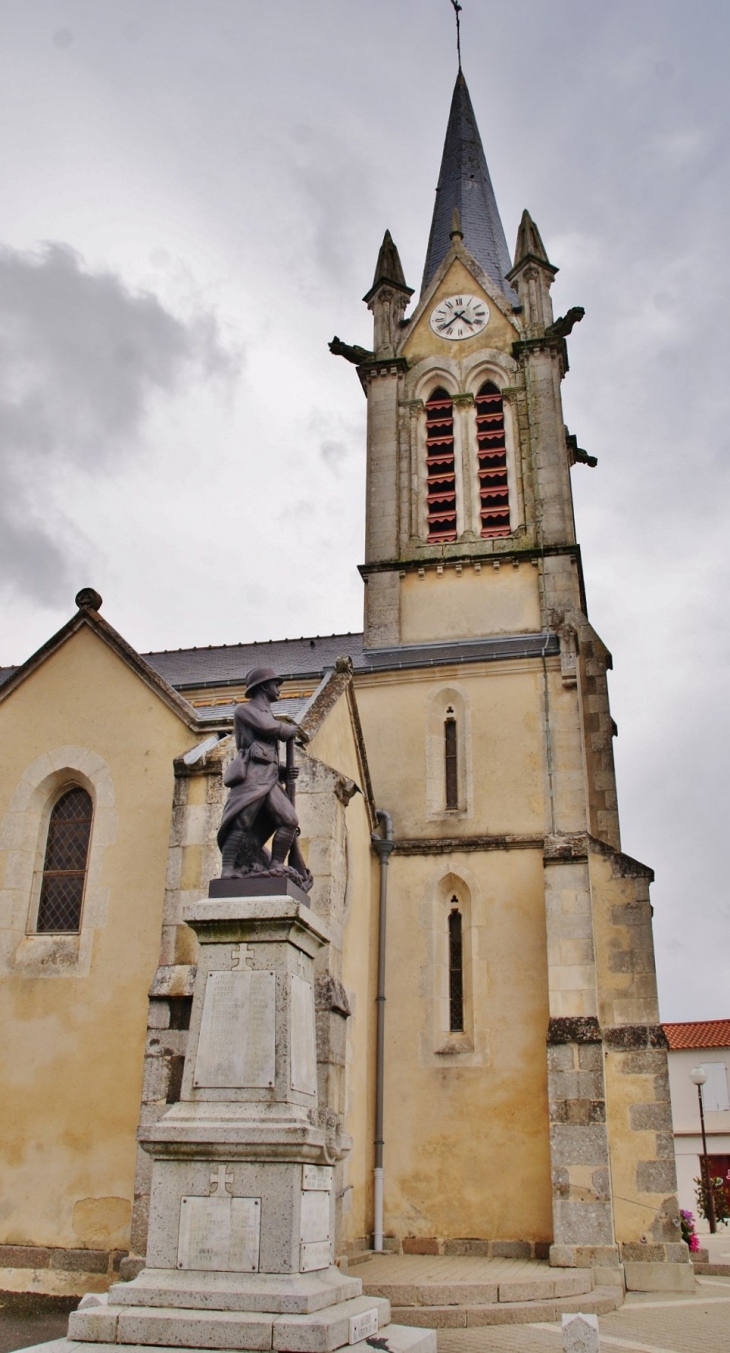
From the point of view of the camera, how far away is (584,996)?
13.5 metres

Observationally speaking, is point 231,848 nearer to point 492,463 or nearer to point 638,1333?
point 638,1333

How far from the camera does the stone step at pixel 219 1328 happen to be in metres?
5.66

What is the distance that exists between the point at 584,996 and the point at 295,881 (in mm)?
7372

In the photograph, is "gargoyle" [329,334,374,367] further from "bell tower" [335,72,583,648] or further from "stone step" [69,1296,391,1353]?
"stone step" [69,1296,391,1353]

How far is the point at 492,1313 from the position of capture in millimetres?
9922

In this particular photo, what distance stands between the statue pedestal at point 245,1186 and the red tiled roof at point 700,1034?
38501 mm

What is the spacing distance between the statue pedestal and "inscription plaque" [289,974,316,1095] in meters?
0.01

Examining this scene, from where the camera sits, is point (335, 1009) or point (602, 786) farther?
point (602, 786)

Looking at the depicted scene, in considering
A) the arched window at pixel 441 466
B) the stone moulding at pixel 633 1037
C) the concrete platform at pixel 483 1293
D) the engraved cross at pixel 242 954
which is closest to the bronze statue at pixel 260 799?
the engraved cross at pixel 242 954

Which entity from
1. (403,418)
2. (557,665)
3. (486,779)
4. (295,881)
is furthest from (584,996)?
(403,418)

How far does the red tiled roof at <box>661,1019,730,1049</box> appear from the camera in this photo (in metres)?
41.8

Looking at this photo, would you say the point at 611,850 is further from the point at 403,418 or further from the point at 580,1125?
the point at 403,418

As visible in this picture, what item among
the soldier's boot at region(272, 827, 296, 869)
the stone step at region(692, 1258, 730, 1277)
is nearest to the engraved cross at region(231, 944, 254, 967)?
the soldier's boot at region(272, 827, 296, 869)

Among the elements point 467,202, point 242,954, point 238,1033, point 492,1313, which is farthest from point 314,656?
point 238,1033
